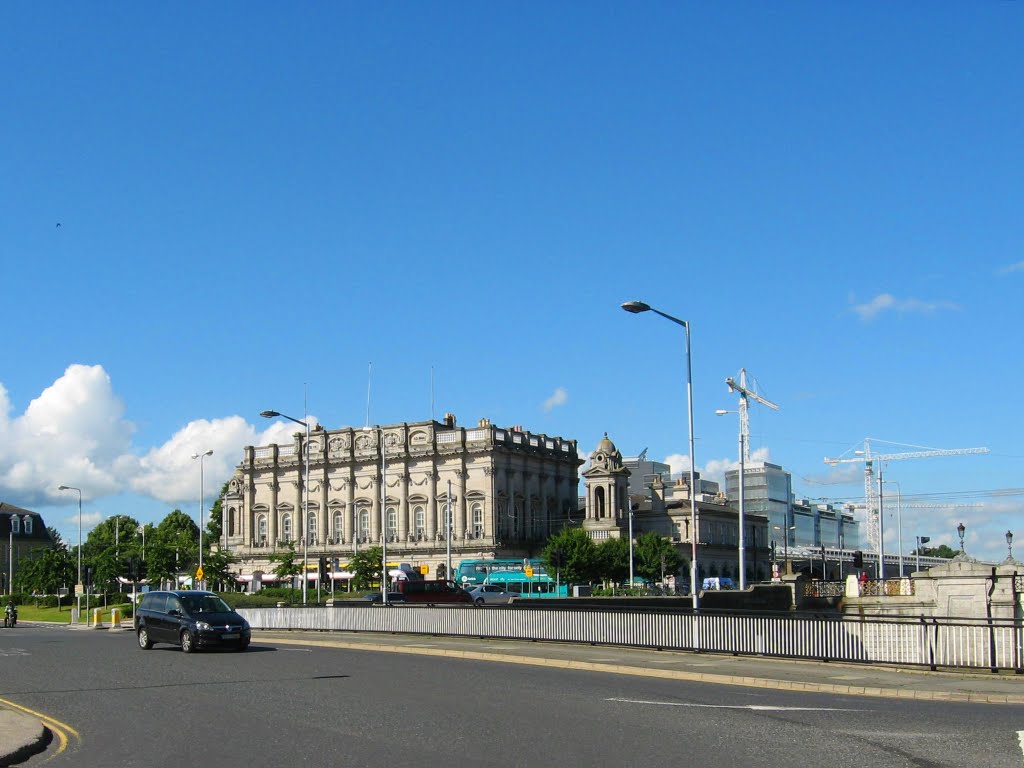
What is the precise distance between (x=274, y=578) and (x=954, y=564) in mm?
84893

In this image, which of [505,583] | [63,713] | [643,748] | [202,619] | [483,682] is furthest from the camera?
[505,583]

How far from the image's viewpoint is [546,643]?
33812 millimetres

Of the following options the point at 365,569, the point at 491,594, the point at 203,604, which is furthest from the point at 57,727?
the point at 365,569

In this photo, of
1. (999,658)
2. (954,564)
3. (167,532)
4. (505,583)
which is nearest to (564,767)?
(999,658)

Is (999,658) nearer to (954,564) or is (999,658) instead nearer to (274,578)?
(954,564)

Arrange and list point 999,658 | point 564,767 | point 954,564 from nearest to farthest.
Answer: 1. point 564,767
2. point 999,658
3. point 954,564

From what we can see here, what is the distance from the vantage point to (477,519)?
413 ft

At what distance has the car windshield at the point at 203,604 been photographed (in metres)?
32.5

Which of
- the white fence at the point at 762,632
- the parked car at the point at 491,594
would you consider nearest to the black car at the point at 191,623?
the white fence at the point at 762,632

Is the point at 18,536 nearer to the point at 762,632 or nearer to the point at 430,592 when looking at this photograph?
the point at 430,592

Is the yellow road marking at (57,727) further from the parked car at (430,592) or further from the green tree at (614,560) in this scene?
the green tree at (614,560)

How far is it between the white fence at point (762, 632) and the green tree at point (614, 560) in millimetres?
80999

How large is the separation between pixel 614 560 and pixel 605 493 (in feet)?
40.5

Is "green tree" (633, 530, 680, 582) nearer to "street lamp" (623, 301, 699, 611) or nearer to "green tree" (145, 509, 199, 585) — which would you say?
"green tree" (145, 509, 199, 585)
